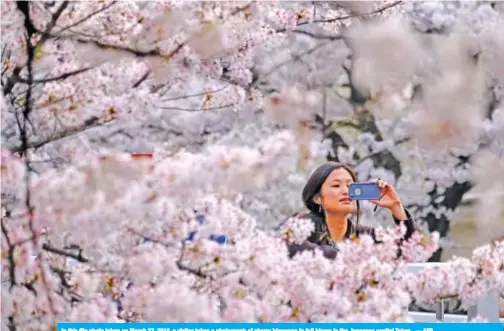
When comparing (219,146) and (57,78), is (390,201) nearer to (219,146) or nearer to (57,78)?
(219,146)

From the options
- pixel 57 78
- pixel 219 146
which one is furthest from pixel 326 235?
pixel 57 78

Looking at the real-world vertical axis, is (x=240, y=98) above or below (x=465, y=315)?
above

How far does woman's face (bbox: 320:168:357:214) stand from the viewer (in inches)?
79.5

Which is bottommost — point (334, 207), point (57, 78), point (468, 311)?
point (468, 311)

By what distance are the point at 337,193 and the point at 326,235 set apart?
130 millimetres

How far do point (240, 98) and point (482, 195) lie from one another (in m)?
0.78

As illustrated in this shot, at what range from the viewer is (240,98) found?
2055mm

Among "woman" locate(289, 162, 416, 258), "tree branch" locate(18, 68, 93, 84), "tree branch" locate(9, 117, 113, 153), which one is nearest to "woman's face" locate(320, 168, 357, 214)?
"woman" locate(289, 162, 416, 258)

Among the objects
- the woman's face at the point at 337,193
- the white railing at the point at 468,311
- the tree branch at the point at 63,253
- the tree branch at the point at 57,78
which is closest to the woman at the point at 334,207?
the woman's face at the point at 337,193

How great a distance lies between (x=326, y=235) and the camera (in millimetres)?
2023

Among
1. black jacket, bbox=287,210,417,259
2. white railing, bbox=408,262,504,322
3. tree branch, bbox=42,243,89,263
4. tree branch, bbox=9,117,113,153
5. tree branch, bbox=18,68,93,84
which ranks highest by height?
tree branch, bbox=18,68,93,84

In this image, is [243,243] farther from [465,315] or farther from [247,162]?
[465,315]

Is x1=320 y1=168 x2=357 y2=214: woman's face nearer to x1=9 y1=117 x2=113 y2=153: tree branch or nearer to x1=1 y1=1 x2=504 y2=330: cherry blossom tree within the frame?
x1=1 y1=1 x2=504 y2=330: cherry blossom tree

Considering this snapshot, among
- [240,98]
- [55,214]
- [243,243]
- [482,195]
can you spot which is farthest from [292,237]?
[55,214]
